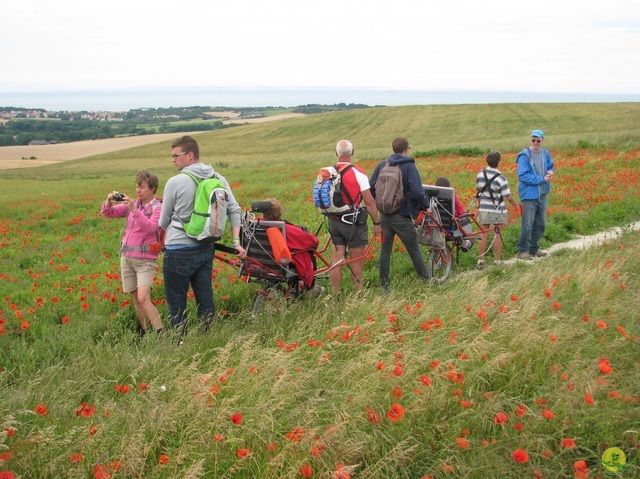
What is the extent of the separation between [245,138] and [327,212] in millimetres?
60128

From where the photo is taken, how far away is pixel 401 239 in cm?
774

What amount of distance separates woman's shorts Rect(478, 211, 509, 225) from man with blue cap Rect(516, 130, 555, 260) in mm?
512

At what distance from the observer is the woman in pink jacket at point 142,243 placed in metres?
6.20

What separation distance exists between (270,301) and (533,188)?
17.2 feet

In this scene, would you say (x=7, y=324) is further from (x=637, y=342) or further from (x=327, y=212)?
(x=637, y=342)

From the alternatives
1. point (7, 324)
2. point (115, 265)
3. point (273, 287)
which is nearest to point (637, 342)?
point (273, 287)

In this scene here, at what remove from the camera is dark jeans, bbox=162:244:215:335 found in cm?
574

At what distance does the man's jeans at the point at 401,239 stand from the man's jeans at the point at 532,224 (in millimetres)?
2740

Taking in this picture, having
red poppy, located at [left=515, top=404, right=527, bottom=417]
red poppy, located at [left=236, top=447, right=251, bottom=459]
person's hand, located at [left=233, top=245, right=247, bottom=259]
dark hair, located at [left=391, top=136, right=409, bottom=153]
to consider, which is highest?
dark hair, located at [left=391, top=136, right=409, bottom=153]

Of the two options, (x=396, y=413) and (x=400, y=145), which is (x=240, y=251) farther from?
(x=396, y=413)

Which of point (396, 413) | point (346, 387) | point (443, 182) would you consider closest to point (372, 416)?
point (396, 413)

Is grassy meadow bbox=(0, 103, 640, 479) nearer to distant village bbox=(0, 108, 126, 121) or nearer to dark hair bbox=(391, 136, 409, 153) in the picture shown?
dark hair bbox=(391, 136, 409, 153)
